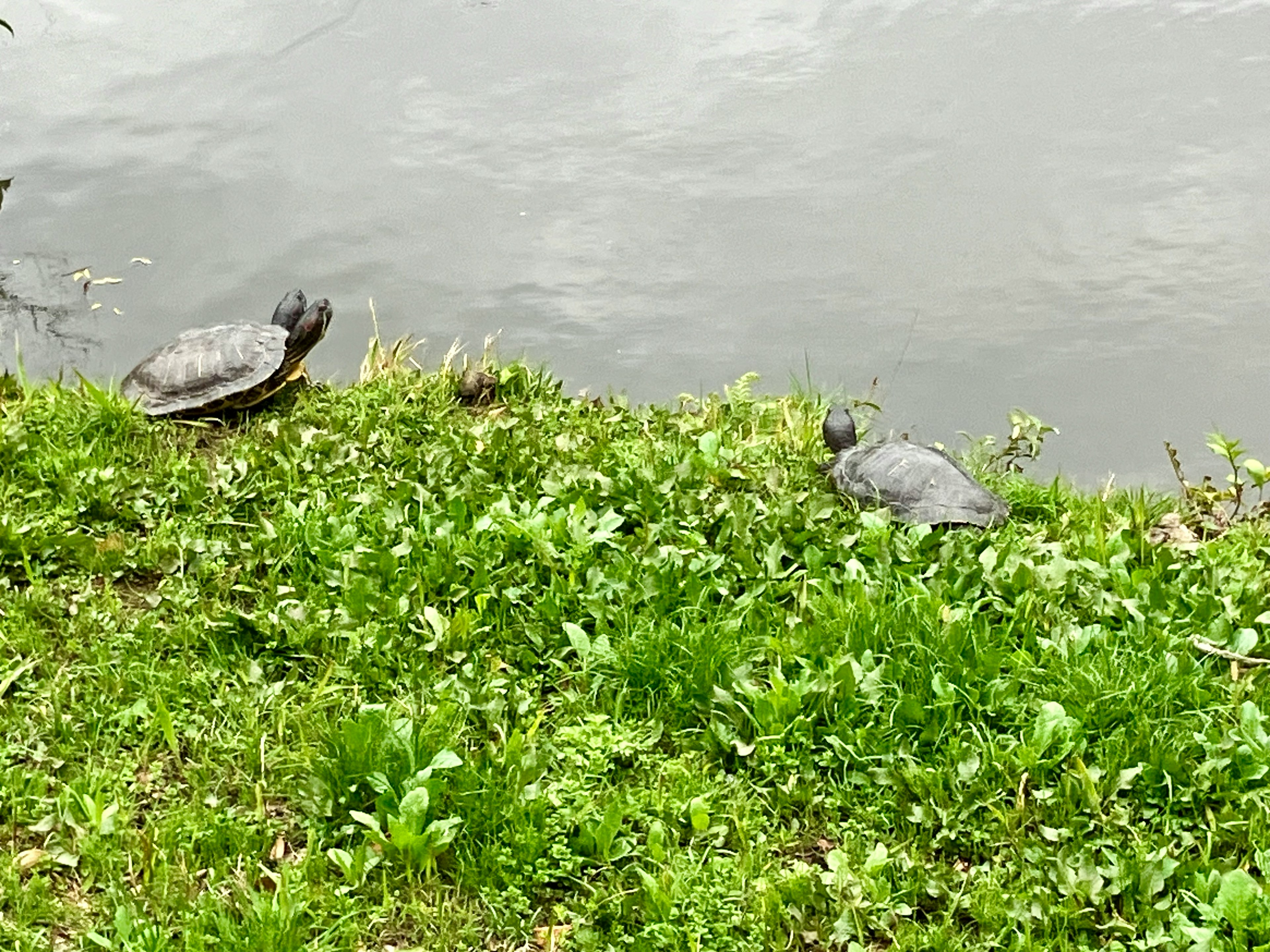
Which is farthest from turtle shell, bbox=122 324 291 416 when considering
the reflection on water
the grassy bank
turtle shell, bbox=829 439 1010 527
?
turtle shell, bbox=829 439 1010 527

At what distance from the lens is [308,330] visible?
21.4 ft

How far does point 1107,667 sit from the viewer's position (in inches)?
137

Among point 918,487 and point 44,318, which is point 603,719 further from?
point 44,318

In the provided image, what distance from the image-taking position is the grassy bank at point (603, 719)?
285 cm

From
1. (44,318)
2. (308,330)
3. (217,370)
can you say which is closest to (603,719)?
(217,370)

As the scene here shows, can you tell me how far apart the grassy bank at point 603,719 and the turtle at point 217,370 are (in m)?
0.86

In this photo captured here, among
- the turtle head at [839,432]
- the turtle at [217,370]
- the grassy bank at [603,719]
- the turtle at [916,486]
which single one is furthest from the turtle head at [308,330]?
the turtle at [916,486]

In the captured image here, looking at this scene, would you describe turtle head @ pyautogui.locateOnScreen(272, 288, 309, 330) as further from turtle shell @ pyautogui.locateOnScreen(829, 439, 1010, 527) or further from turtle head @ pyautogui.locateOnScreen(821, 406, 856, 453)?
turtle shell @ pyautogui.locateOnScreen(829, 439, 1010, 527)

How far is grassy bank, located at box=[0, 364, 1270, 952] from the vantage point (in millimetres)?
2852

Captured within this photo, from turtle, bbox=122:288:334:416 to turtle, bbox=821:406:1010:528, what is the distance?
3024mm

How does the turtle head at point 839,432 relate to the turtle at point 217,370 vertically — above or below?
below

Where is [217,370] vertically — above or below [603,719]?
above

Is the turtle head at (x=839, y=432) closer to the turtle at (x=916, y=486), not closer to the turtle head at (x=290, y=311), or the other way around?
the turtle at (x=916, y=486)

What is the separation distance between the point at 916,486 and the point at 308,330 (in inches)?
143
